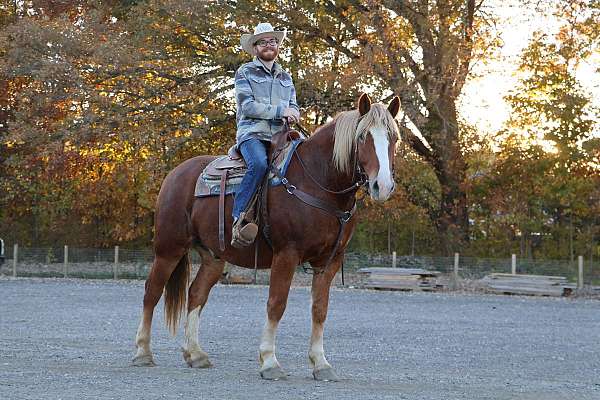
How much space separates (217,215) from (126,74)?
20.6 metres

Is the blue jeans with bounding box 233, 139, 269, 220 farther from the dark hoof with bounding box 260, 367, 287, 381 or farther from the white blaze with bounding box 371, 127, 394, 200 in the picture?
the dark hoof with bounding box 260, 367, 287, 381

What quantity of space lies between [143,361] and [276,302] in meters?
1.60

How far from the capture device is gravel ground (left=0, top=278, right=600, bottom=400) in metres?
8.19

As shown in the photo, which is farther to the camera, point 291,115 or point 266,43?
point 266,43

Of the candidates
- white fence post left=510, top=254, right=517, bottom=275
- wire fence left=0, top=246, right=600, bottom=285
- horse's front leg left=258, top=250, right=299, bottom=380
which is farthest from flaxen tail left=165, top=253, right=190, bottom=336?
wire fence left=0, top=246, right=600, bottom=285

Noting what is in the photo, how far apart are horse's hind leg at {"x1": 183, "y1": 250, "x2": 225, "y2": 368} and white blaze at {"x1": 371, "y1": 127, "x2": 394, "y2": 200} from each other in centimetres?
244

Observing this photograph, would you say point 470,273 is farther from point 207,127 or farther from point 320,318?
point 320,318

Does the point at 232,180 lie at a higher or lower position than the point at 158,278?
higher

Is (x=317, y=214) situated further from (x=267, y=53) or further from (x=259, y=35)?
(x=259, y=35)

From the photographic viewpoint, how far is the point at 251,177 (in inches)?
356

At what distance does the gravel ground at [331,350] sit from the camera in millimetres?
8188

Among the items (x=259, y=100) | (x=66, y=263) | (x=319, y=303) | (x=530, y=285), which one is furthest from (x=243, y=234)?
(x=66, y=263)

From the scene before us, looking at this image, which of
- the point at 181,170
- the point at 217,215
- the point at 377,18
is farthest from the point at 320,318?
the point at 377,18

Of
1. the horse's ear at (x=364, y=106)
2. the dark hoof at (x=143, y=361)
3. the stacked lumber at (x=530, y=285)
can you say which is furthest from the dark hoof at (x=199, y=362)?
the stacked lumber at (x=530, y=285)
